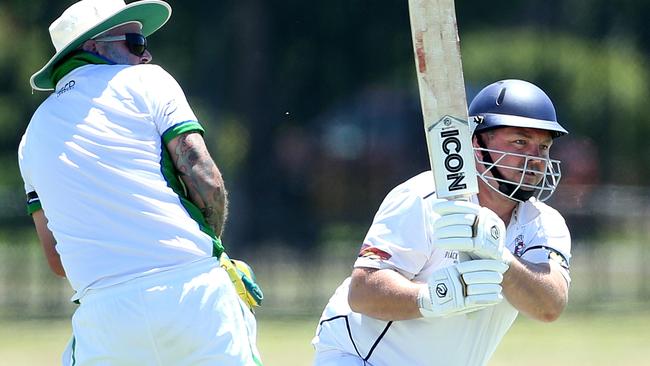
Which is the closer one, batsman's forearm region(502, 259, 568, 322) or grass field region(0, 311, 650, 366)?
batsman's forearm region(502, 259, 568, 322)

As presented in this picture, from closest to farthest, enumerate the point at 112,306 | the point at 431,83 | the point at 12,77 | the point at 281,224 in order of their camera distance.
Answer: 1. the point at 431,83
2. the point at 112,306
3. the point at 281,224
4. the point at 12,77

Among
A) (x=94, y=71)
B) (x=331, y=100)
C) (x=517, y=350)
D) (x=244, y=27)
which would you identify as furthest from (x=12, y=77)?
(x=94, y=71)

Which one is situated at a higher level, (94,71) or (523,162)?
(94,71)

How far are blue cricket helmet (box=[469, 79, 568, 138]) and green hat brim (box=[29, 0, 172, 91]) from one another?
1198 millimetres

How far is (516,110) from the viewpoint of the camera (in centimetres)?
448

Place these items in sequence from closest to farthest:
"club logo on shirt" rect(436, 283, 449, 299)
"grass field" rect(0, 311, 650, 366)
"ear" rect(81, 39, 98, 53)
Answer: "club logo on shirt" rect(436, 283, 449, 299) < "ear" rect(81, 39, 98, 53) < "grass field" rect(0, 311, 650, 366)

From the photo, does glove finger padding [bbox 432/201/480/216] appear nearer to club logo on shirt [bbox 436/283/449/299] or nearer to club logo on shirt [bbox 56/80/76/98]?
club logo on shirt [bbox 436/283/449/299]

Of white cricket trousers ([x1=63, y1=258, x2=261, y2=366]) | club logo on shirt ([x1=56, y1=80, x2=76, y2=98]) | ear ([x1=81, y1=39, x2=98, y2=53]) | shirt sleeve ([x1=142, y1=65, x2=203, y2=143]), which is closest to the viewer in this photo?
white cricket trousers ([x1=63, y1=258, x2=261, y2=366])

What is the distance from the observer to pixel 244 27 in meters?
13.6

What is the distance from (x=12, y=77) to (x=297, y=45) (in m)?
3.13

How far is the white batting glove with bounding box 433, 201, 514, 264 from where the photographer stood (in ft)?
12.8

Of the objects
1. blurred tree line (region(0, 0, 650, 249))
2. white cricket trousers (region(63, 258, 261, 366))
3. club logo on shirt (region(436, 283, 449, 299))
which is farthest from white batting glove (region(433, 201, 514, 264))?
blurred tree line (region(0, 0, 650, 249))

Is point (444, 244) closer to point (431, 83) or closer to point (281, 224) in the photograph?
point (431, 83)

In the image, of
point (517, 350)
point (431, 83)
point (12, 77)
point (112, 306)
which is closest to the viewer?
point (431, 83)
